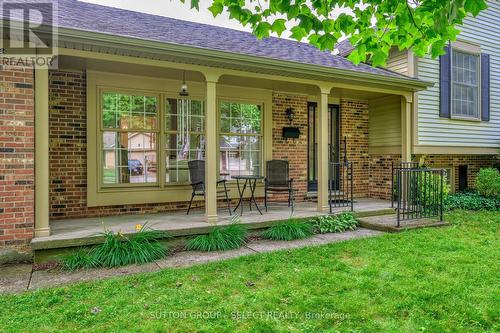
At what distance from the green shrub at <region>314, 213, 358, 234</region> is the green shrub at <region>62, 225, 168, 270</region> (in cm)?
261

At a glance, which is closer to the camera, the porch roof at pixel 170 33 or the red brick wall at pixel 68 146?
the porch roof at pixel 170 33

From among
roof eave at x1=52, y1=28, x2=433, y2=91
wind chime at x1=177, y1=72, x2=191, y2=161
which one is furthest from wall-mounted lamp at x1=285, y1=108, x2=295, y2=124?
wind chime at x1=177, y1=72, x2=191, y2=161

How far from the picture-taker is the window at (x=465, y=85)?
8148 millimetres

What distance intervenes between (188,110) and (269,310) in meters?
4.54

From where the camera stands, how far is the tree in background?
3.08 metres

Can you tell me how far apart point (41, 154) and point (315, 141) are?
573 centimetres

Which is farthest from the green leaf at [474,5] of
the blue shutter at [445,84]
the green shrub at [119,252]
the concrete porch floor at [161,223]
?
the blue shutter at [445,84]

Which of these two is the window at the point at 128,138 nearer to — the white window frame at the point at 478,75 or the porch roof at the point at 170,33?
the porch roof at the point at 170,33

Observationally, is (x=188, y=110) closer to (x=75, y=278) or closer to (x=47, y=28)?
(x=47, y=28)

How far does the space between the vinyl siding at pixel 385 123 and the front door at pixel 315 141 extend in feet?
3.02

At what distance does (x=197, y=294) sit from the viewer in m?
3.12

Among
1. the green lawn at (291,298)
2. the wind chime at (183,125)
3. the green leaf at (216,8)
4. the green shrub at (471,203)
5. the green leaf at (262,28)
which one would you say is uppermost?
the green leaf at (216,8)

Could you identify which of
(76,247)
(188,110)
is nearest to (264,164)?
(188,110)

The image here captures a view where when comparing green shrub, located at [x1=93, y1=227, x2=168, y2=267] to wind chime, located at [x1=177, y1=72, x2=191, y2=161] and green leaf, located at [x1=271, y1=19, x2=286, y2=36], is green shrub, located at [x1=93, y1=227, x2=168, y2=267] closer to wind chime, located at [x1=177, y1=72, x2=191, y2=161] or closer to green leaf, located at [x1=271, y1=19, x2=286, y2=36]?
wind chime, located at [x1=177, y1=72, x2=191, y2=161]
